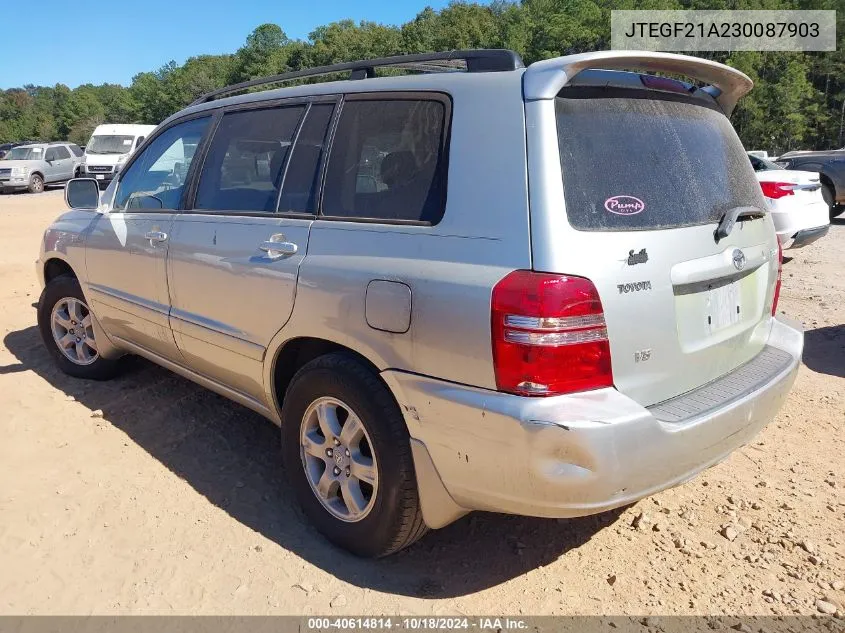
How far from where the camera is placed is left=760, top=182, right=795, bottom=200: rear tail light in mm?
8802

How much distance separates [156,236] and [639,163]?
2.56m

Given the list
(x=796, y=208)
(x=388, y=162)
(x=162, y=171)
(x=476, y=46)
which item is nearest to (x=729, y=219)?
(x=388, y=162)

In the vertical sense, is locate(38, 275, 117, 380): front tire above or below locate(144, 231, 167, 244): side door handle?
below

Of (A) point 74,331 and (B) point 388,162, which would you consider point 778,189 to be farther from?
(A) point 74,331

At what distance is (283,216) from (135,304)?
1.44 meters

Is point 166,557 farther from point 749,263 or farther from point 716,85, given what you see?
point 716,85

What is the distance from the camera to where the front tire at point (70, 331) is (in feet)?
15.2

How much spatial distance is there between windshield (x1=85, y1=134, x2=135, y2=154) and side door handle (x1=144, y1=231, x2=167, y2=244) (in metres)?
21.8

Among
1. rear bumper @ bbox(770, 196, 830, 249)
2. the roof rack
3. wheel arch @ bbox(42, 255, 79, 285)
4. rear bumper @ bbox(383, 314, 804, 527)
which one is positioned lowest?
rear bumper @ bbox(770, 196, 830, 249)

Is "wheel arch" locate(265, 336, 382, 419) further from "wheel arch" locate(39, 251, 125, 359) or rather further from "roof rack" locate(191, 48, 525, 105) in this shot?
"wheel arch" locate(39, 251, 125, 359)

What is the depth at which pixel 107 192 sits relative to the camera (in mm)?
4383

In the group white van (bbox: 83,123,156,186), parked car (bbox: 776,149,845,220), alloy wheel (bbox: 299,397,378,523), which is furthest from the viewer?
white van (bbox: 83,123,156,186)

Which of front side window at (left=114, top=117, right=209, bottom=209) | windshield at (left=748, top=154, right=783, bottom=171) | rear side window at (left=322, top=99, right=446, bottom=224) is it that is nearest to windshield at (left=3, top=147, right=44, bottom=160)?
windshield at (left=748, top=154, right=783, bottom=171)

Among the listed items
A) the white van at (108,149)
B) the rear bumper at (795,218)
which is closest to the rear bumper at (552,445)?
the rear bumper at (795,218)
